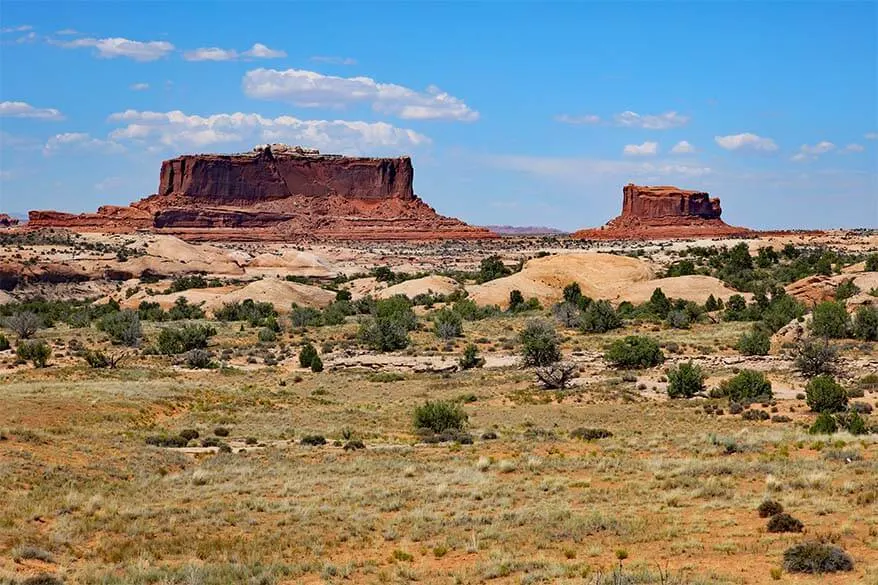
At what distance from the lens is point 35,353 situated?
41312 millimetres

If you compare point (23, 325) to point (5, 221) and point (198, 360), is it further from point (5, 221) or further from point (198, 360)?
point (5, 221)

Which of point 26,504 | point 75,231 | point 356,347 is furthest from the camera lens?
point 75,231

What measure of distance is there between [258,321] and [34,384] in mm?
22999

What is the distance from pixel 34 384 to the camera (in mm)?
34000

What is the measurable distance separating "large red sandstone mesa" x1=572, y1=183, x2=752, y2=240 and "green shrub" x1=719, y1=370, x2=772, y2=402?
12116 cm

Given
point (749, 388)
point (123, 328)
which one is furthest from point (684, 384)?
point (123, 328)

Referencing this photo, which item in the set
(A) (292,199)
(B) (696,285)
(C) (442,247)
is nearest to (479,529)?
(B) (696,285)

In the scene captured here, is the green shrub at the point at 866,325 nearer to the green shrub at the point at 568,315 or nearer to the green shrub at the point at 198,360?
the green shrub at the point at 568,315

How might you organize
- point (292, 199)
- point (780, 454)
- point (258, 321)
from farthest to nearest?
1. point (292, 199)
2. point (258, 321)
3. point (780, 454)

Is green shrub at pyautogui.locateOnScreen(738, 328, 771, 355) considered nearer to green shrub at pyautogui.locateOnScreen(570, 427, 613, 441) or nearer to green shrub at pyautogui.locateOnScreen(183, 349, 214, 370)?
green shrub at pyautogui.locateOnScreen(570, 427, 613, 441)

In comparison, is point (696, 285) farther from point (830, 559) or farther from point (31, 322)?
point (830, 559)

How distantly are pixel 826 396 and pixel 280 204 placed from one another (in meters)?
133

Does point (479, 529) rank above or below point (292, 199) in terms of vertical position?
below

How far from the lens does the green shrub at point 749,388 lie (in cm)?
3162
